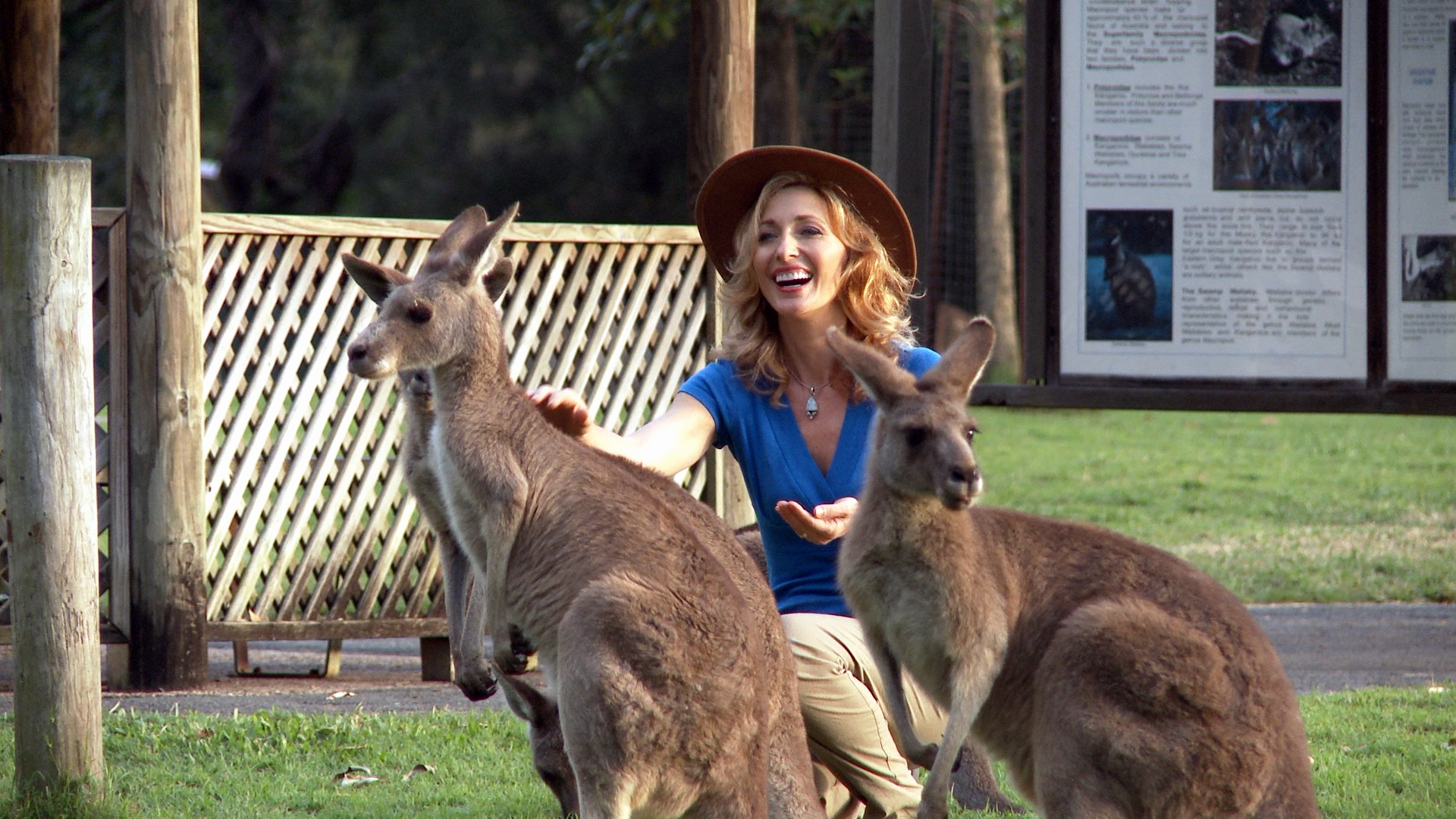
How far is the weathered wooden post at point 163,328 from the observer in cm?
591

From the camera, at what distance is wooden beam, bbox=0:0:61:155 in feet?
24.3

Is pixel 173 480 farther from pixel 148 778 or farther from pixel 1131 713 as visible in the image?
pixel 1131 713

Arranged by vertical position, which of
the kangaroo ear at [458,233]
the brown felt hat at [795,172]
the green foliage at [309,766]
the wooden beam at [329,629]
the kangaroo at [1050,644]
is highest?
the brown felt hat at [795,172]

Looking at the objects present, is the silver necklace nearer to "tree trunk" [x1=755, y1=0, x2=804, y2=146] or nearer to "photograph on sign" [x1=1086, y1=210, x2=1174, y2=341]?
"photograph on sign" [x1=1086, y1=210, x2=1174, y2=341]

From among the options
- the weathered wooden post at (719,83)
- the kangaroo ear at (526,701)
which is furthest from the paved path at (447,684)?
the kangaroo ear at (526,701)

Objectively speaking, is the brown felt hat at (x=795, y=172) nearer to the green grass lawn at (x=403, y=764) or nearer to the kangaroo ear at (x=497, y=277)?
the kangaroo ear at (x=497, y=277)

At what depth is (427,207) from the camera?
73.9ft

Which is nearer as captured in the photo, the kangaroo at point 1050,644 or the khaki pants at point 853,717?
the kangaroo at point 1050,644

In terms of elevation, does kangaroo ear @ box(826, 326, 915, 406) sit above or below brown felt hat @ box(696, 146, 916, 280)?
below

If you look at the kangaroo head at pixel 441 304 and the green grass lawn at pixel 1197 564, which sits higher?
the kangaroo head at pixel 441 304

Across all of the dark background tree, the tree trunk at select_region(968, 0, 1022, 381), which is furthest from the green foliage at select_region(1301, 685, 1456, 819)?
the dark background tree

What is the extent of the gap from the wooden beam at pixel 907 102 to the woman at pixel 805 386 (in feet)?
3.75

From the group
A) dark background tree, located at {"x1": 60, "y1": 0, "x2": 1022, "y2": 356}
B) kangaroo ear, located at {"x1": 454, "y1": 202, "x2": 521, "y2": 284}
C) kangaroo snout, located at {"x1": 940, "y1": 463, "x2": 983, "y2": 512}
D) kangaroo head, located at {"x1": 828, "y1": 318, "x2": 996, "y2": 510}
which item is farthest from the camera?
dark background tree, located at {"x1": 60, "y1": 0, "x2": 1022, "y2": 356}

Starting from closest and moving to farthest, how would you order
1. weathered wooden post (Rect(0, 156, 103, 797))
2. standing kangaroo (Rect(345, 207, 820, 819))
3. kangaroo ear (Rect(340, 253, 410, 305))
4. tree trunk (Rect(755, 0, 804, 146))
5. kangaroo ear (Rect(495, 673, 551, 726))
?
1. standing kangaroo (Rect(345, 207, 820, 819))
2. kangaroo ear (Rect(340, 253, 410, 305))
3. kangaroo ear (Rect(495, 673, 551, 726))
4. weathered wooden post (Rect(0, 156, 103, 797))
5. tree trunk (Rect(755, 0, 804, 146))
